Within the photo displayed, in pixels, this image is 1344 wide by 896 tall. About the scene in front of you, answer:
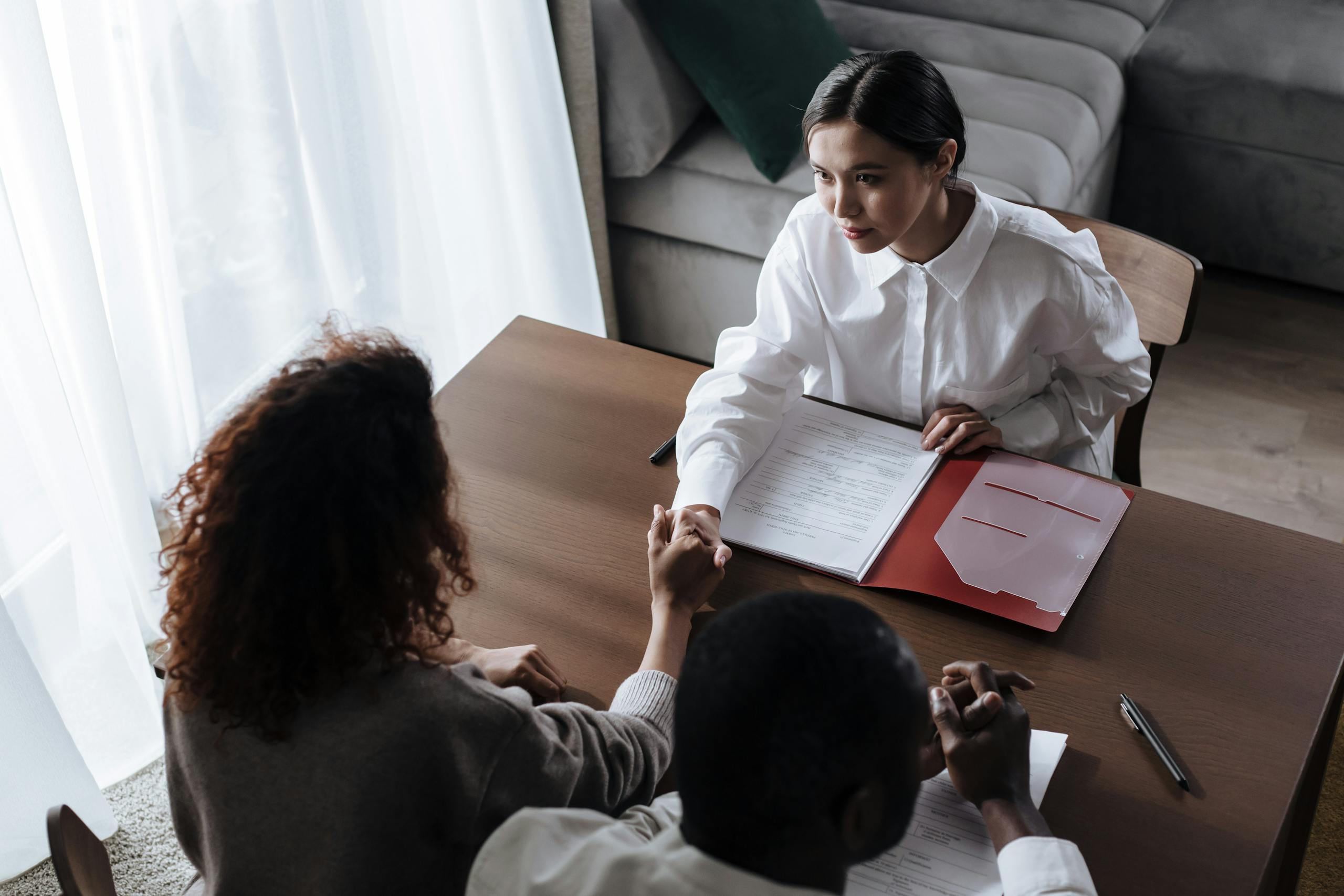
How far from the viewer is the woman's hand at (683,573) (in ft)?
3.69

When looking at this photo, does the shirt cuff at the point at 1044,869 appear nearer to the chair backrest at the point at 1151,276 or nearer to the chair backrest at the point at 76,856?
the chair backrest at the point at 76,856

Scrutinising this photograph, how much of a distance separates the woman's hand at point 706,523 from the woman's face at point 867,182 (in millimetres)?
395

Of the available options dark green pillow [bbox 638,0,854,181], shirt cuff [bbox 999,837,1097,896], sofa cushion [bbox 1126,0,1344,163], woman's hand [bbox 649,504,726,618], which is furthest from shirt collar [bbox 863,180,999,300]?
sofa cushion [bbox 1126,0,1344,163]

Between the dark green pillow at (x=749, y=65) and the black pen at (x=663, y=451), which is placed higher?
the dark green pillow at (x=749, y=65)

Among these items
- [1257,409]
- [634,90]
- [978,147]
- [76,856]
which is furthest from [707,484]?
[1257,409]

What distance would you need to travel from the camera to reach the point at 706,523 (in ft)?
3.97

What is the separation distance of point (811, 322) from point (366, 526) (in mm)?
855

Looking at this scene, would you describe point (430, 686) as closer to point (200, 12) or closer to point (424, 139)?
point (200, 12)

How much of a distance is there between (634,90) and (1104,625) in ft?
5.46

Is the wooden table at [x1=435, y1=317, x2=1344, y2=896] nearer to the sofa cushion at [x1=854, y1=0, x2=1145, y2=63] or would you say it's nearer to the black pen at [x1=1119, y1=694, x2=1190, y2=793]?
the black pen at [x1=1119, y1=694, x2=1190, y2=793]

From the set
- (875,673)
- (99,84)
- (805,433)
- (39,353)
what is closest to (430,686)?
(875,673)

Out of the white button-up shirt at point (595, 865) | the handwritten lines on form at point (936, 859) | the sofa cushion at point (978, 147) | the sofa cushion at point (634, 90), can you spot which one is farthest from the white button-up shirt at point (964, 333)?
the sofa cushion at point (634, 90)

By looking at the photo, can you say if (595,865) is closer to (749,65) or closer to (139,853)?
(139,853)

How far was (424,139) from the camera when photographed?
225 centimetres
